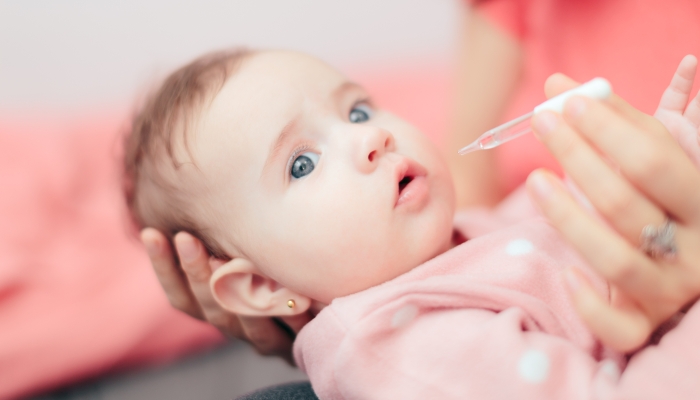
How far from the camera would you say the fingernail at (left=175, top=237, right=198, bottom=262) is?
855 mm

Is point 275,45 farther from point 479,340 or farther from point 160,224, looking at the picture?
point 479,340

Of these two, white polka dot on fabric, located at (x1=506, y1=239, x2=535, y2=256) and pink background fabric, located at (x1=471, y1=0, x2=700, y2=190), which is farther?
pink background fabric, located at (x1=471, y1=0, x2=700, y2=190)

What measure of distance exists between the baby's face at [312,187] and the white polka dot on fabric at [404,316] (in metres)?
0.07

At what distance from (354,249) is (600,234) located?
1.10ft

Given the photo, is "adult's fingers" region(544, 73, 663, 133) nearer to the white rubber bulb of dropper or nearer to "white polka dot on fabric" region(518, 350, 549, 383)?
the white rubber bulb of dropper

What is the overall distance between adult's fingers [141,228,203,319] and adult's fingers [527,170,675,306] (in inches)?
24.1

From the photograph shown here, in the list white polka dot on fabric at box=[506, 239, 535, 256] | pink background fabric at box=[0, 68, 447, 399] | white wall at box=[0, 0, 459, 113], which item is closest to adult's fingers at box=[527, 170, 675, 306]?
white polka dot on fabric at box=[506, 239, 535, 256]

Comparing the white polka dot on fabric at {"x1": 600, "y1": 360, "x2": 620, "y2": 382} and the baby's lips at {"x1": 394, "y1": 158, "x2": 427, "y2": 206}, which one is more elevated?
the baby's lips at {"x1": 394, "y1": 158, "x2": 427, "y2": 206}

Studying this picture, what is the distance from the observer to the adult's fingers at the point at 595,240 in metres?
0.52

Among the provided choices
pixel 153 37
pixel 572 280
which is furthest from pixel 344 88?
pixel 153 37

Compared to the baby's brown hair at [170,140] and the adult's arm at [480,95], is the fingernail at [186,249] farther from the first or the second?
the adult's arm at [480,95]

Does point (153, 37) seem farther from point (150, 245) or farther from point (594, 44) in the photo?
point (594, 44)

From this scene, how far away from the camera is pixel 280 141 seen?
2.62 feet

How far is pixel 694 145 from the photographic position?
65cm
